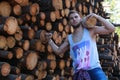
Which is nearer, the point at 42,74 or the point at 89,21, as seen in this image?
the point at 89,21

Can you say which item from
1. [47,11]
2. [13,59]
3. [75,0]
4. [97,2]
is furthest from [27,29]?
[97,2]

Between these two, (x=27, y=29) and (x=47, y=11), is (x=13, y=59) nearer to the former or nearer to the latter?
(x=27, y=29)

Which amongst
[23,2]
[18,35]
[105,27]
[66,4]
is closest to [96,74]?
[105,27]

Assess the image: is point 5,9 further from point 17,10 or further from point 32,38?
point 32,38

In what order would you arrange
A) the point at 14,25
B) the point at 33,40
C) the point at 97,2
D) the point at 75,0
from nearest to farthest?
the point at 14,25, the point at 33,40, the point at 75,0, the point at 97,2

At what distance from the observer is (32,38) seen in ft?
13.2

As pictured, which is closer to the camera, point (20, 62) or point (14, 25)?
point (14, 25)

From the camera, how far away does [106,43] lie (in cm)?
696

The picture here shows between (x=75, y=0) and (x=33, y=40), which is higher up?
(x=75, y=0)

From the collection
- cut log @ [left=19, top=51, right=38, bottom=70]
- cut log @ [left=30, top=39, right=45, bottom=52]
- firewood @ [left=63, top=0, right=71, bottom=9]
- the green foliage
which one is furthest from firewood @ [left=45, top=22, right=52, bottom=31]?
the green foliage

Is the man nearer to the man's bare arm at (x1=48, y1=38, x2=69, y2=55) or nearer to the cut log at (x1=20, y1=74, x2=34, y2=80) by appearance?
the man's bare arm at (x1=48, y1=38, x2=69, y2=55)

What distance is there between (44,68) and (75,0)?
5.37 feet

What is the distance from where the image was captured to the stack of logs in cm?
347

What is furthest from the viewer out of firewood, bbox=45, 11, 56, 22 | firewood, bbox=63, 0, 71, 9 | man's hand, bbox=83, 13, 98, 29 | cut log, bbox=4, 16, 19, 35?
firewood, bbox=63, 0, 71, 9
